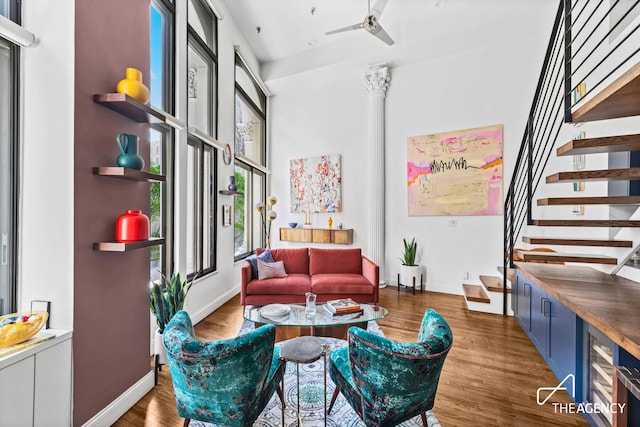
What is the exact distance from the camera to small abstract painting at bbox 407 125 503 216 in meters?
4.45

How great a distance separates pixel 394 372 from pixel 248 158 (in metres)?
4.38

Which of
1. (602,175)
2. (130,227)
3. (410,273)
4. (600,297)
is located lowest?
(410,273)

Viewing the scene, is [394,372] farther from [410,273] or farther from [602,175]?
[410,273]

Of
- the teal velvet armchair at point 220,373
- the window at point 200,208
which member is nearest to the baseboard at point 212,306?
the window at point 200,208

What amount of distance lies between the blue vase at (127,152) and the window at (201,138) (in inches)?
60.7

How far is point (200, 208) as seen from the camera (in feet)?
12.2

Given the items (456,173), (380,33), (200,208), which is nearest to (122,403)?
(200,208)

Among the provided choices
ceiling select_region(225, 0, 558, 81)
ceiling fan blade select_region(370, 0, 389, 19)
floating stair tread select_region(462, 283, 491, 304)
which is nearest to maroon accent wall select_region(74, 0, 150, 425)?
ceiling fan blade select_region(370, 0, 389, 19)

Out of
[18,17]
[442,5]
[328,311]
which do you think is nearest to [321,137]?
[442,5]

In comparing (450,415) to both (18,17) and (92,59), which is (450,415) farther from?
(18,17)

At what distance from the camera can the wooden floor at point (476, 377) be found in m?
1.85

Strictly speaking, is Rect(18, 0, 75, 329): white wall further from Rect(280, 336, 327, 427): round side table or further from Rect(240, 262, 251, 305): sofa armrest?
Rect(240, 262, 251, 305): sofa armrest

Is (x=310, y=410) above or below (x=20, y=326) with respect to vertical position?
below

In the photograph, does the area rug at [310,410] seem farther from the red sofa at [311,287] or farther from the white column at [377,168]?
the white column at [377,168]
